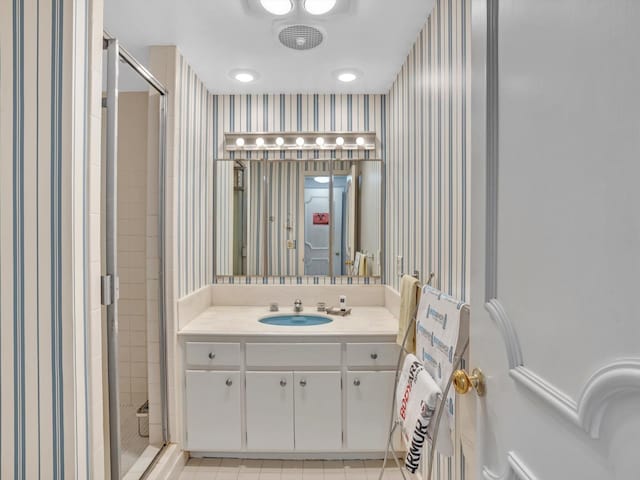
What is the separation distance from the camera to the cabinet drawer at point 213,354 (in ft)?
7.54

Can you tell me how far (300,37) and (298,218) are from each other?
1.25 metres

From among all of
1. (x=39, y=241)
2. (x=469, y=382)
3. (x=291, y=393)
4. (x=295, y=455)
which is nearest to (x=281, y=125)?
(x=291, y=393)

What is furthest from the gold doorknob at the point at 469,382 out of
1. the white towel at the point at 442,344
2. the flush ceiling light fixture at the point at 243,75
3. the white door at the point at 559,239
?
the flush ceiling light fixture at the point at 243,75

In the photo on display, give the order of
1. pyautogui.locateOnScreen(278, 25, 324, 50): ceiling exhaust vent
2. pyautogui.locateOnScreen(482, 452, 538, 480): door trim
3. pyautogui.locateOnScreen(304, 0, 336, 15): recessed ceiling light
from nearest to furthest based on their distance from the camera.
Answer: pyautogui.locateOnScreen(482, 452, 538, 480): door trim < pyautogui.locateOnScreen(304, 0, 336, 15): recessed ceiling light < pyautogui.locateOnScreen(278, 25, 324, 50): ceiling exhaust vent

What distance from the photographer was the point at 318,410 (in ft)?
7.55

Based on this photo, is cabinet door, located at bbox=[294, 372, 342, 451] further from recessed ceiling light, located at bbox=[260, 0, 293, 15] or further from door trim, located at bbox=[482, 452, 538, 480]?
recessed ceiling light, located at bbox=[260, 0, 293, 15]

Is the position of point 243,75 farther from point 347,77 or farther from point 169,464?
point 169,464

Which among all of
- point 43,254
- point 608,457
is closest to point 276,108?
point 43,254

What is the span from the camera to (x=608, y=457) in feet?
1.53

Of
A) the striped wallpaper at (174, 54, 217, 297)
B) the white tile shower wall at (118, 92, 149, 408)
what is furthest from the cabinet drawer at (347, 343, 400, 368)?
the white tile shower wall at (118, 92, 149, 408)

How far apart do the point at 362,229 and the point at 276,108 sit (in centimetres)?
110

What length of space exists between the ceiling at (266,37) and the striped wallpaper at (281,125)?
0.20 m

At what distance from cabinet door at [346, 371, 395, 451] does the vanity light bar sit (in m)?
1.62

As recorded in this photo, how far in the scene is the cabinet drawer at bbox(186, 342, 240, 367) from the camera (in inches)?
90.4
